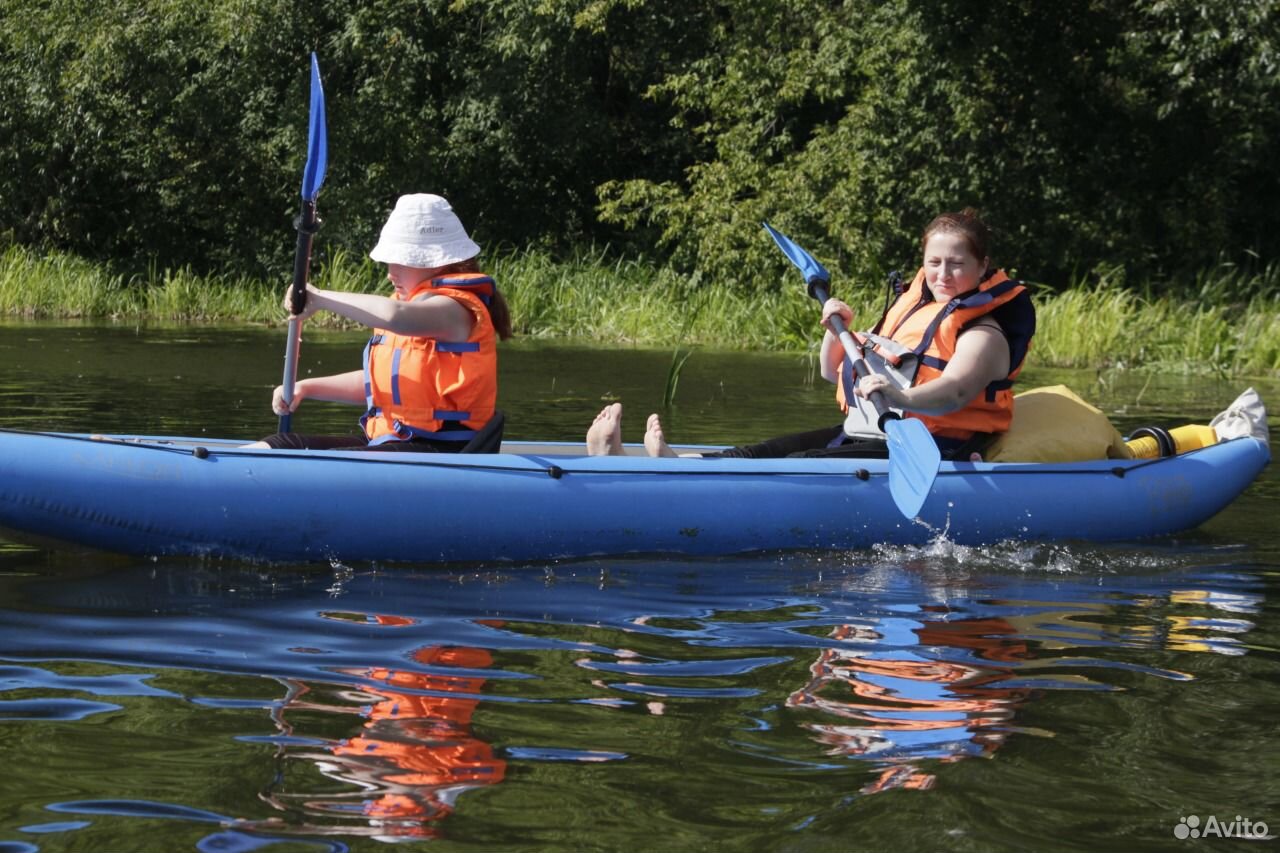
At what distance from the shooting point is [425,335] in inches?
177

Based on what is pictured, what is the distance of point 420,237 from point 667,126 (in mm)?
14569

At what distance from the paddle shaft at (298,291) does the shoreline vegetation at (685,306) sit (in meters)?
7.31

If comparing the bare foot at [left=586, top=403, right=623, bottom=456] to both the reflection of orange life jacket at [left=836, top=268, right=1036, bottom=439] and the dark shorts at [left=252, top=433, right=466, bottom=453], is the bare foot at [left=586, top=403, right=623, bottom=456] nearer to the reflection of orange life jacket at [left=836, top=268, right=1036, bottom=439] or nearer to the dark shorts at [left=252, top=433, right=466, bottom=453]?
the dark shorts at [left=252, top=433, right=466, bottom=453]

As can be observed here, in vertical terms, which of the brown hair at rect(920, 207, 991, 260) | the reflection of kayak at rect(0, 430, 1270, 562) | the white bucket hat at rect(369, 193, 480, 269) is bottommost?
the reflection of kayak at rect(0, 430, 1270, 562)

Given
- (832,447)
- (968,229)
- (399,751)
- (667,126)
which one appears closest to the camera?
(399,751)

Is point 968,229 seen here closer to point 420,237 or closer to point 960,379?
point 960,379

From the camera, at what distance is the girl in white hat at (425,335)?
4.48 meters

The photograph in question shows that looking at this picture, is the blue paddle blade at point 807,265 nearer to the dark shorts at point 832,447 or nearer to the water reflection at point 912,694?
the dark shorts at point 832,447

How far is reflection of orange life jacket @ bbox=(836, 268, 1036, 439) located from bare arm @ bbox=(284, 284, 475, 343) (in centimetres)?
125

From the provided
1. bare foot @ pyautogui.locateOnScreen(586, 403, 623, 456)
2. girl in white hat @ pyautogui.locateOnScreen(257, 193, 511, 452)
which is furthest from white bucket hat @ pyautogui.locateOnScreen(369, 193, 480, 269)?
bare foot @ pyautogui.locateOnScreen(586, 403, 623, 456)

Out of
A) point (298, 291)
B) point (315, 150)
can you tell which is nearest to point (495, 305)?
point (298, 291)

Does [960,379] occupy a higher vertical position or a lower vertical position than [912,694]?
higher

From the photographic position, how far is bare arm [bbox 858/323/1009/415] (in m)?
4.78

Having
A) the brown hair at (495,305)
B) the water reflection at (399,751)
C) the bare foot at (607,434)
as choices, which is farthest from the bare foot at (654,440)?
the water reflection at (399,751)
